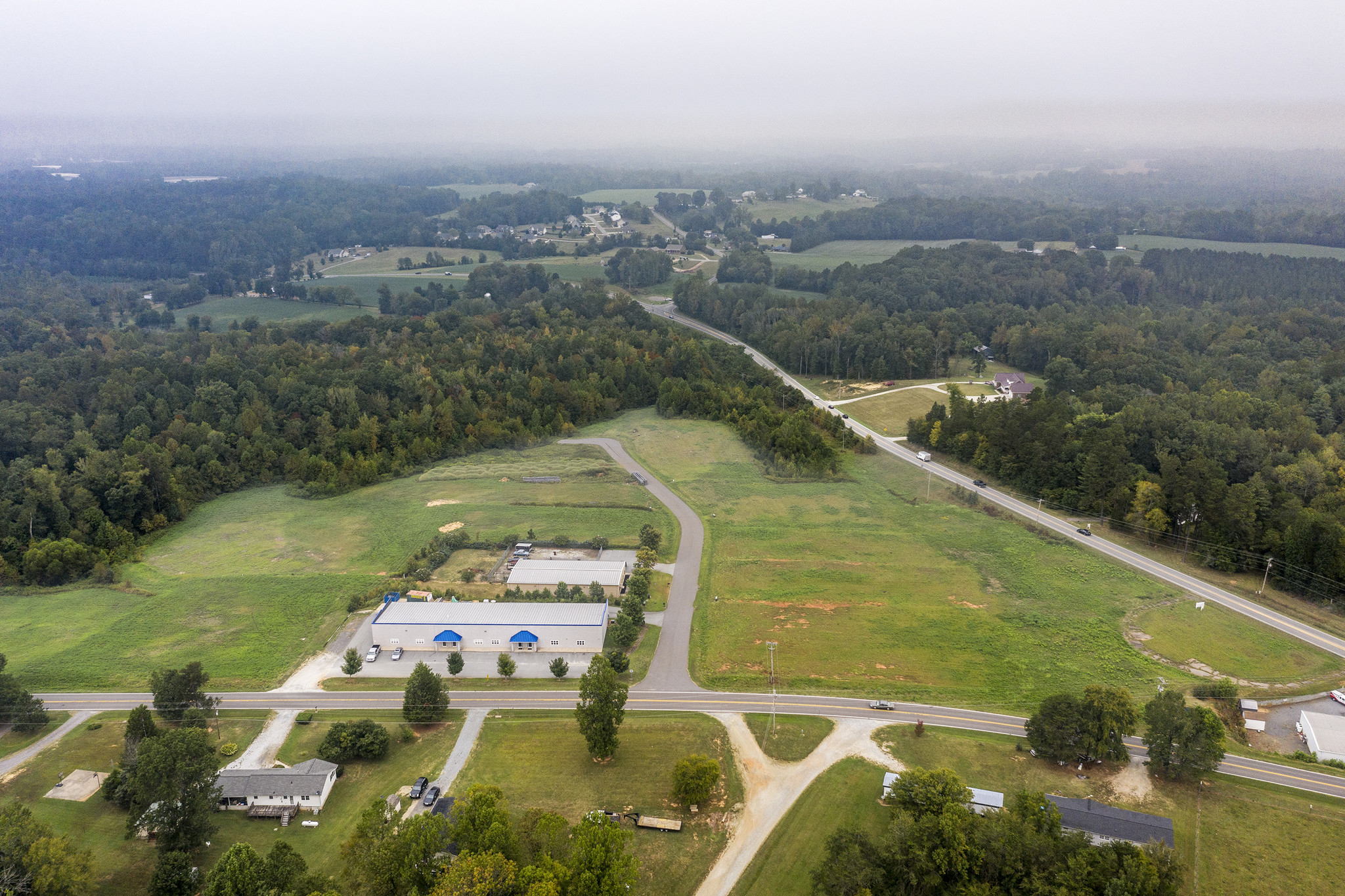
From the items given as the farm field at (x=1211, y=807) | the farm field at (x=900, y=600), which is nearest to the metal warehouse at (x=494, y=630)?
the farm field at (x=900, y=600)

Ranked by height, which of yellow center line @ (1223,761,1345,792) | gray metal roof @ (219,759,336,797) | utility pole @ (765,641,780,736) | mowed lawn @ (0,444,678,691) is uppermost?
gray metal roof @ (219,759,336,797)

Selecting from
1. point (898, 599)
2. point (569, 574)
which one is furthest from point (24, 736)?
point (898, 599)

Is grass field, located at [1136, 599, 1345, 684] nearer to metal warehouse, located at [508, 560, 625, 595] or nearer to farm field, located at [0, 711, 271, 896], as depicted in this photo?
metal warehouse, located at [508, 560, 625, 595]

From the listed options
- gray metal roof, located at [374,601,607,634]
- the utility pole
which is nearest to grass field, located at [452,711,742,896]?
the utility pole

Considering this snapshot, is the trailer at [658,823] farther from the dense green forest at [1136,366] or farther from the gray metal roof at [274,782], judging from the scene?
the dense green forest at [1136,366]

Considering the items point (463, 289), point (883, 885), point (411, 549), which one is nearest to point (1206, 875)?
point (883, 885)

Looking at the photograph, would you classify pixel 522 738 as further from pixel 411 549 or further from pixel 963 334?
pixel 963 334

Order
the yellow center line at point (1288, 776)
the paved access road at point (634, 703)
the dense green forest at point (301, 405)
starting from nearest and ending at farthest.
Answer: the yellow center line at point (1288, 776) < the paved access road at point (634, 703) < the dense green forest at point (301, 405)
